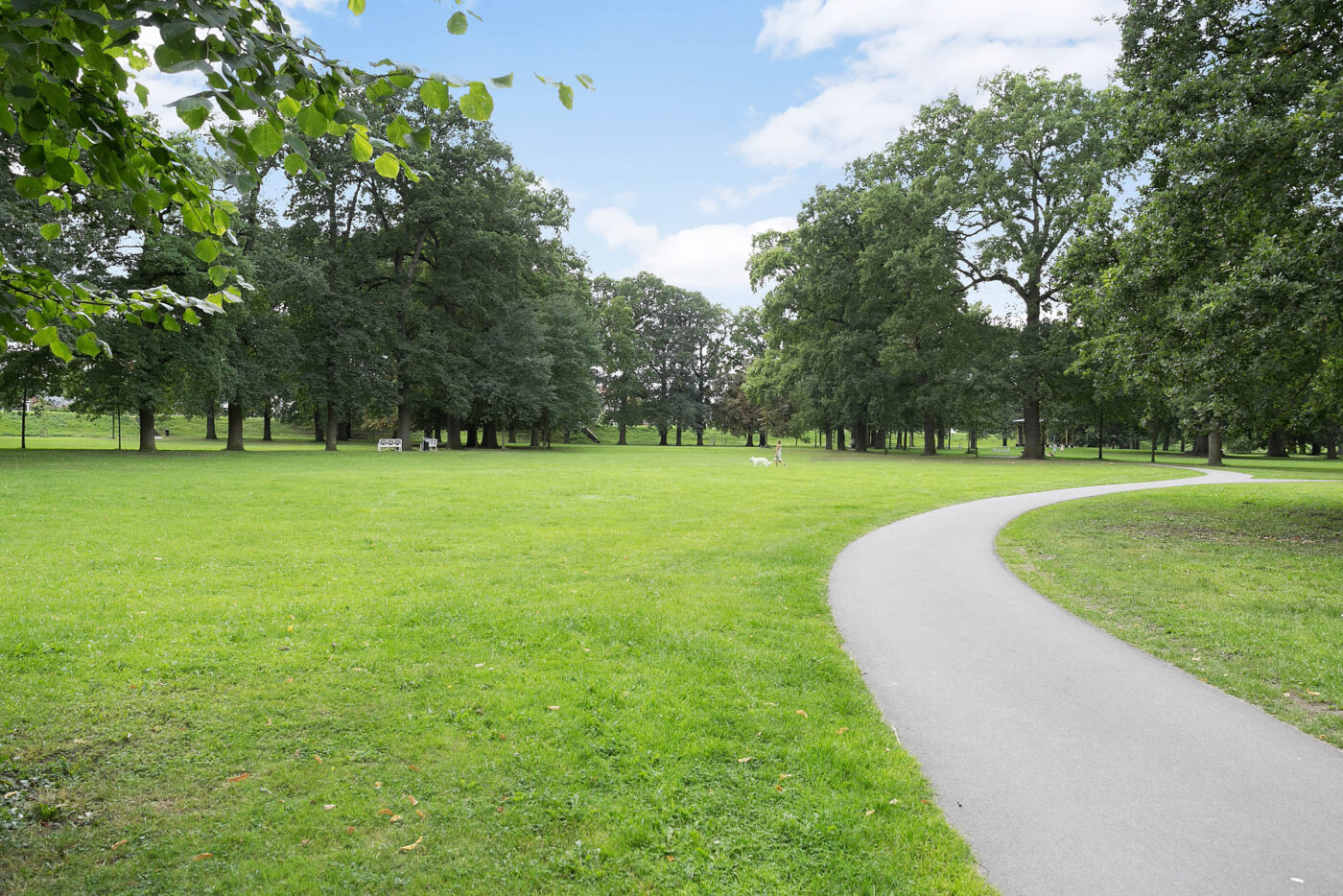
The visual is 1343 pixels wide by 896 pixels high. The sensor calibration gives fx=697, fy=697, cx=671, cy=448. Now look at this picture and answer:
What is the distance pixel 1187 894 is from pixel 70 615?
8.56m

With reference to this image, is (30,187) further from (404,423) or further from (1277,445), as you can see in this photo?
(1277,445)

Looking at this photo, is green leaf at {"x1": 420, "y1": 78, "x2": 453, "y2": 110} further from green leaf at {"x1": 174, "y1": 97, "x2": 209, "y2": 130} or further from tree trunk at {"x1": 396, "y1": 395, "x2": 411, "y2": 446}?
tree trunk at {"x1": 396, "y1": 395, "x2": 411, "y2": 446}

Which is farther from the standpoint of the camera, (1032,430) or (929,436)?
(929,436)

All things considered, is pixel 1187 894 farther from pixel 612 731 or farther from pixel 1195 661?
pixel 1195 661

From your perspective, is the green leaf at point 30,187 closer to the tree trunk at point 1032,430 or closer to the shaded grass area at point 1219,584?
the shaded grass area at point 1219,584

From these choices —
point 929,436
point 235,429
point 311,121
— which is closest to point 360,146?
point 311,121

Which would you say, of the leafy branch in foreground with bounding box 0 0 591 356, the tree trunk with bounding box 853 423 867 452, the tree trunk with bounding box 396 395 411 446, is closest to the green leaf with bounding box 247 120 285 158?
the leafy branch in foreground with bounding box 0 0 591 356

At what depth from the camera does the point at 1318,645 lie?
248 inches

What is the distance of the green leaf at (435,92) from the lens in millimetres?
2336

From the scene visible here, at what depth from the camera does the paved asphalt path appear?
317cm

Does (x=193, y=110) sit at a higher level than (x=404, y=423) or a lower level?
higher

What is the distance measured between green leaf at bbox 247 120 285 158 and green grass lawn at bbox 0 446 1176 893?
296 centimetres

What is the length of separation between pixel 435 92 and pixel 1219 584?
34.3ft

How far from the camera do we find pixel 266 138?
2416 mm
